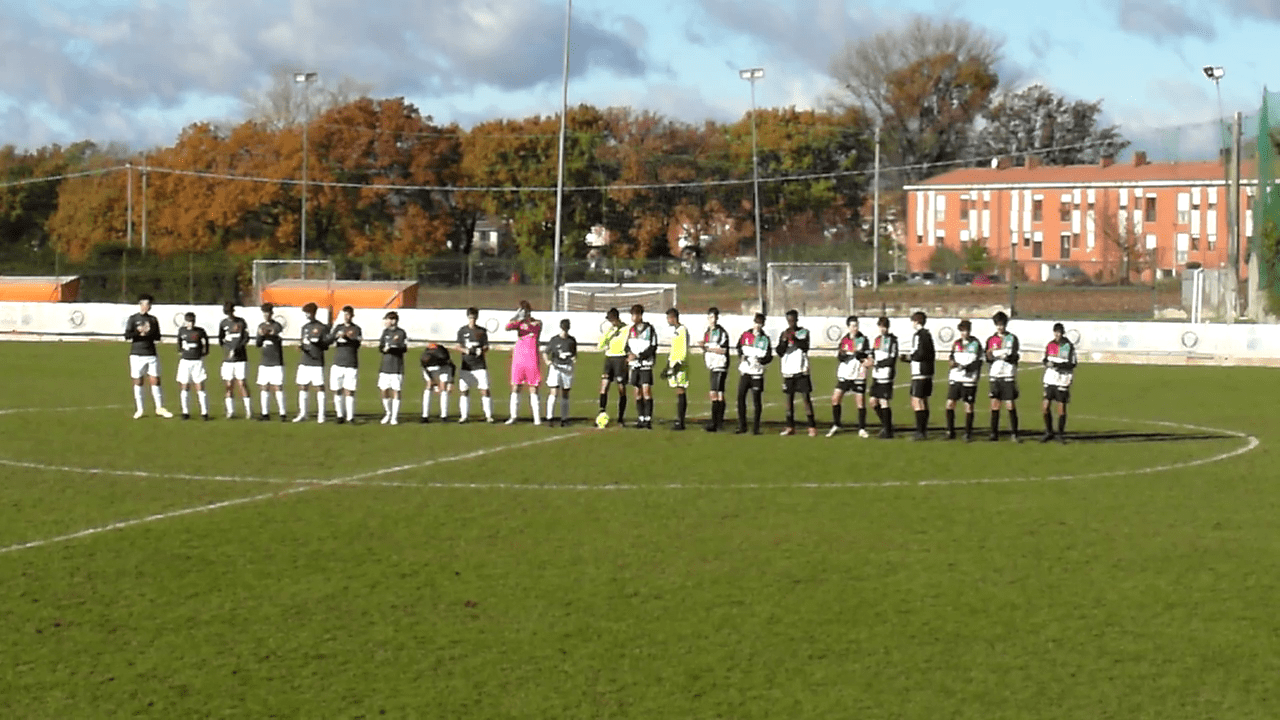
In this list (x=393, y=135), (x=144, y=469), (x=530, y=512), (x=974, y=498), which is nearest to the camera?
(x=530, y=512)

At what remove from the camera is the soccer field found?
32.7ft

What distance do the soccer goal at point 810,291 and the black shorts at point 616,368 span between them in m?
28.1

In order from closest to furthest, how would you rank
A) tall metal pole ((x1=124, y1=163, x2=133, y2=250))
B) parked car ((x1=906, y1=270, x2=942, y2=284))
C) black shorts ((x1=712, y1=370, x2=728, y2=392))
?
black shorts ((x1=712, y1=370, x2=728, y2=392)) → parked car ((x1=906, y1=270, x2=942, y2=284)) → tall metal pole ((x1=124, y1=163, x2=133, y2=250))

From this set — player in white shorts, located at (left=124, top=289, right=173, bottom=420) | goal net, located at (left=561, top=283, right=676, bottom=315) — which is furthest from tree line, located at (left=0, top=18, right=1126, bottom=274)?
player in white shorts, located at (left=124, top=289, right=173, bottom=420)

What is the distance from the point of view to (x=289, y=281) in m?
56.7

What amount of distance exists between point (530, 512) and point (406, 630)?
5514 mm

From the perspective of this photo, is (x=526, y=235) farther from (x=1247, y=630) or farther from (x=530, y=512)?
(x=1247, y=630)

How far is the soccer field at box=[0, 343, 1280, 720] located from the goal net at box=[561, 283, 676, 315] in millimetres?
29070

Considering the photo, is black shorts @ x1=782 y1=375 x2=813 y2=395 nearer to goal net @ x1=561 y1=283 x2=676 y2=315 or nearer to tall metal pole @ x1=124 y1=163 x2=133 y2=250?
goal net @ x1=561 y1=283 x2=676 y2=315

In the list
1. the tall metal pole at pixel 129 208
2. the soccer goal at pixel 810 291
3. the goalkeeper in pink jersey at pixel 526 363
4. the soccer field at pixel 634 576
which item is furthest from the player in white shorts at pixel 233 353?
the tall metal pole at pixel 129 208

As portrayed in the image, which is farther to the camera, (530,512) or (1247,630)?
(530,512)

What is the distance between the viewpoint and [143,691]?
32.3ft

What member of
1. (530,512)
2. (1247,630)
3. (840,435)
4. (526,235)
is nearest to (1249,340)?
(840,435)

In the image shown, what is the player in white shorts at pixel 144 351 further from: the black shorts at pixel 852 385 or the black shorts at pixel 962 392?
the black shorts at pixel 962 392
